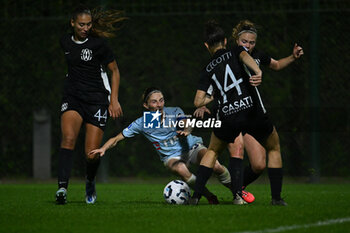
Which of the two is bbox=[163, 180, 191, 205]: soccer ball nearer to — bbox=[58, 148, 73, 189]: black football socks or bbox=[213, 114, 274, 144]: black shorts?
bbox=[213, 114, 274, 144]: black shorts

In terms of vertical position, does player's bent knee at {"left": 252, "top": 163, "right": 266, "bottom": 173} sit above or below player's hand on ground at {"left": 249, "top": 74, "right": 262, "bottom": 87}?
below

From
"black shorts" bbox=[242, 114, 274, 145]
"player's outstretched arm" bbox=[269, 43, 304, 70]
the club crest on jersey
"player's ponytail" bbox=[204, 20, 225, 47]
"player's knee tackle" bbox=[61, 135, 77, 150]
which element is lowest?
"player's knee tackle" bbox=[61, 135, 77, 150]

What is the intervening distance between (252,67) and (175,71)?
17.2 ft

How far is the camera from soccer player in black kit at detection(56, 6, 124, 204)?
7070 millimetres

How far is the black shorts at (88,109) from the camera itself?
715 centimetres

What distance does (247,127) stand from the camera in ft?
20.4

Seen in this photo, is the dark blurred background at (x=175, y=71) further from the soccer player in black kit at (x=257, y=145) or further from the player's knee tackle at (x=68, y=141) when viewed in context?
the player's knee tackle at (x=68, y=141)

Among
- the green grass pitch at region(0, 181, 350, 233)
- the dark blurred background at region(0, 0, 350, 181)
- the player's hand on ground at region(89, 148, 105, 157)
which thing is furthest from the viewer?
the dark blurred background at region(0, 0, 350, 181)

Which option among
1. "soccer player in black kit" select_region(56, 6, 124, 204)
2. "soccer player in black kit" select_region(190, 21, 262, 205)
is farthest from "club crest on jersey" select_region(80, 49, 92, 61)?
"soccer player in black kit" select_region(190, 21, 262, 205)

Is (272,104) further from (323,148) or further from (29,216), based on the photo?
(29,216)

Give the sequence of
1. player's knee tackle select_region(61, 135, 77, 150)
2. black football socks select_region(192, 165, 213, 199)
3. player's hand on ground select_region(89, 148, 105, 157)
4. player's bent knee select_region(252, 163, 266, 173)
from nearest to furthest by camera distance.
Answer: black football socks select_region(192, 165, 213, 199), player's hand on ground select_region(89, 148, 105, 157), player's knee tackle select_region(61, 135, 77, 150), player's bent knee select_region(252, 163, 266, 173)

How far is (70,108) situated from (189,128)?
1.25 meters

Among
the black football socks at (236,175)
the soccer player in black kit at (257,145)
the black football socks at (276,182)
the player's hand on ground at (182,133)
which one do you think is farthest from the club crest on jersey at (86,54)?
the black football socks at (276,182)

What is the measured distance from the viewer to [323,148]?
1071 centimetres
